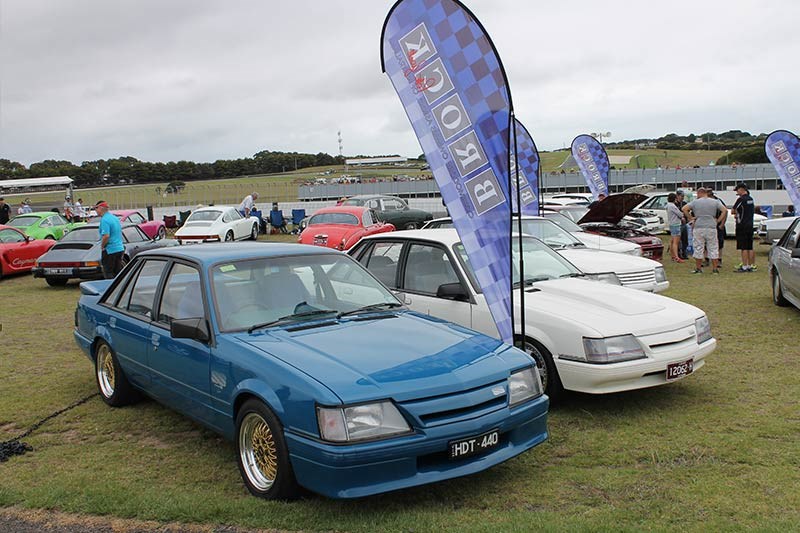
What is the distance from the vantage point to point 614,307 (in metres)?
5.88

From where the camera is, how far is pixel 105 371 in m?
6.20

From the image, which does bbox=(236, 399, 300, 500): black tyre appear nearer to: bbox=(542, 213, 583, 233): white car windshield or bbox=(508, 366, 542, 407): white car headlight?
bbox=(508, 366, 542, 407): white car headlight

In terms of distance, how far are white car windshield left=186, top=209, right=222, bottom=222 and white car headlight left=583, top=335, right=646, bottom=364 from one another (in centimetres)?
2008

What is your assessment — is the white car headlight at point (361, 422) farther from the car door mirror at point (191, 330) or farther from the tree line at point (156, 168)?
the tree line at point (156, 168)

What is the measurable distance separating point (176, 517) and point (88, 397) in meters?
3.03

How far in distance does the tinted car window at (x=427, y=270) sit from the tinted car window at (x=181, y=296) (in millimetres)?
2385

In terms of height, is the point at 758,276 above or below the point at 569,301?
below

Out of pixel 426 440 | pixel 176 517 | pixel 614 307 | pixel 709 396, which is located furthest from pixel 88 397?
pixel 709 396

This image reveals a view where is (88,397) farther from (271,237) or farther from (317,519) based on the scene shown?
(271,237)

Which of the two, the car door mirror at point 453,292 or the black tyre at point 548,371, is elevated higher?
the car door mirror at point 453,292

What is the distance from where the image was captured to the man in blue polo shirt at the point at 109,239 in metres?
12.2

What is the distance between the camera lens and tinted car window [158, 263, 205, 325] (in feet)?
15.9

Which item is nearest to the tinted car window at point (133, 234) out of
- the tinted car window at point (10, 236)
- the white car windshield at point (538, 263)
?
the tinted car window at point (10, 236)

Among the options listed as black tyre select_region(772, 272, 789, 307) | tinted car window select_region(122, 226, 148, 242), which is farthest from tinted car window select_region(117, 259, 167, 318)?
tinted car window select_region(122, 226, 148, 242)
